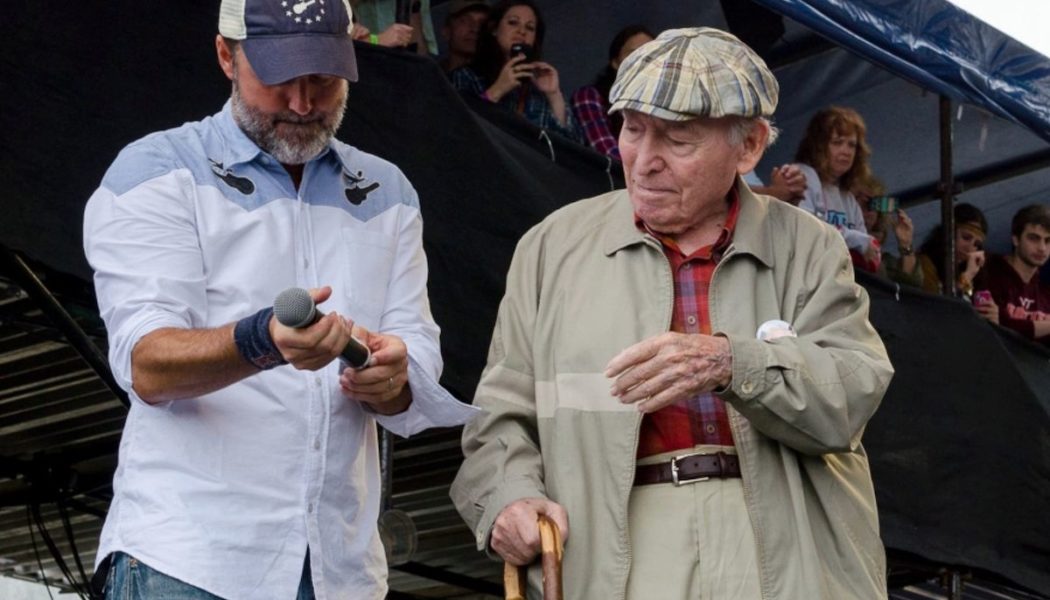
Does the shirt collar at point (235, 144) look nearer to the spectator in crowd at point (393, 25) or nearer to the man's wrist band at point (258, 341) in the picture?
the man's wrist band at point (258, 341)

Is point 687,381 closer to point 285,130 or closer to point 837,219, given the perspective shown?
point 285,130

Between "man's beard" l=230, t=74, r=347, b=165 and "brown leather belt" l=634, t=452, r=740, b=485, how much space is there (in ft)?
3.12

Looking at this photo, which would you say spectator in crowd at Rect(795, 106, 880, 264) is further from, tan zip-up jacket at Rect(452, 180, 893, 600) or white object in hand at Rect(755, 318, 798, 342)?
white object in hand at Rect(755, 318, 798, 342)

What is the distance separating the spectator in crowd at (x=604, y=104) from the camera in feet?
24.3

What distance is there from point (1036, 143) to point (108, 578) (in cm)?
722

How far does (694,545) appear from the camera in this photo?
12.7 ft

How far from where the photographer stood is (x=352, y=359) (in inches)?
137

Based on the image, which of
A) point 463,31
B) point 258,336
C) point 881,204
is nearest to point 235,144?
point 258,336

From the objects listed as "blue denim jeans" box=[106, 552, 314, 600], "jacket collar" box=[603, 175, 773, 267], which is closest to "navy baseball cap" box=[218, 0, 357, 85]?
"jacket collar" box=[603, 175, 773, 267]

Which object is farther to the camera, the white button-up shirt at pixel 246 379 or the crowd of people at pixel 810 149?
the crowd of people at pixel 810 149

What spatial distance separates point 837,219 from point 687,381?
15.4 ft

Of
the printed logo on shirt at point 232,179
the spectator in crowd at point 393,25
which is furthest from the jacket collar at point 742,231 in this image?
the spectator in crowd at point 393,25

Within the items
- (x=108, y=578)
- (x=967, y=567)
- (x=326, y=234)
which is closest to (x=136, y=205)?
(x=326, y=234)

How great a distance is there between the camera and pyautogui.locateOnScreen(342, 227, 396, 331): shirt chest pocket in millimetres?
3865
